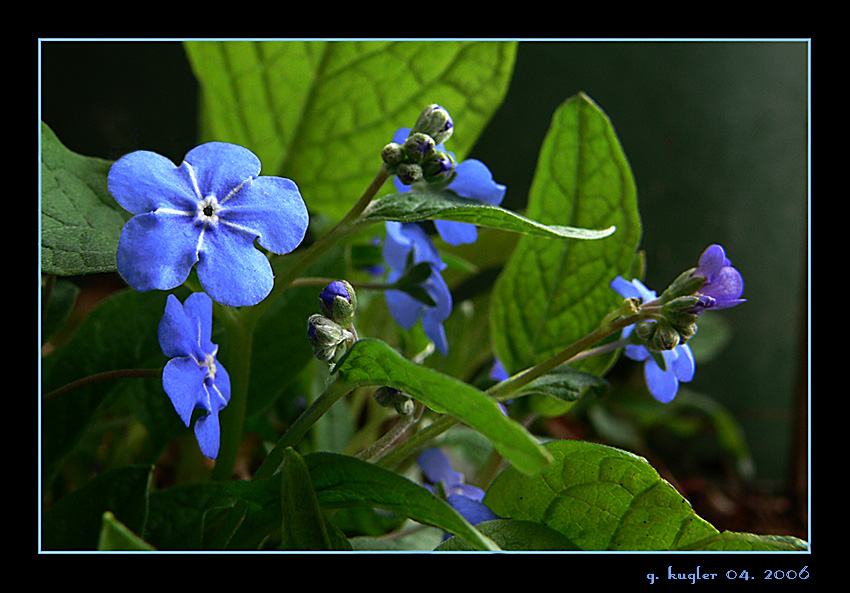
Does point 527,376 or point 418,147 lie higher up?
point 418,147

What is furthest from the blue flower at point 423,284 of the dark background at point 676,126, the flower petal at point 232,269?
the dark background at point 676,126

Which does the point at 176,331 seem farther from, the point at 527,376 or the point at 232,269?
the point at 527,376

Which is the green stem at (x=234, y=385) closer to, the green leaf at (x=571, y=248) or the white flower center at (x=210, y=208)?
the white flower center at (x=210, y=208)

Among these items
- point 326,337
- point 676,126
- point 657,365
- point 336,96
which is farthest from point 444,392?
point 676,126

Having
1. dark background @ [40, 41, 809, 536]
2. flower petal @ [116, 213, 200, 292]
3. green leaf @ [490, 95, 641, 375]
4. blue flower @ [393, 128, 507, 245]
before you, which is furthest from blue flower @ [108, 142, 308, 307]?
dark background @ [40, 41, 809, 536]

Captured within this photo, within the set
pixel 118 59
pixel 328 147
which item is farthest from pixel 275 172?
pixel 118 59
